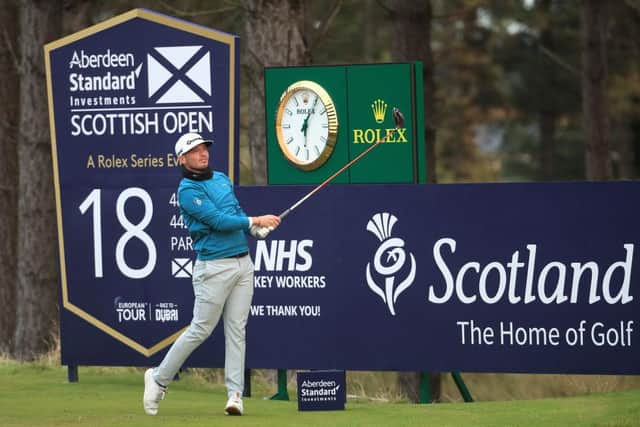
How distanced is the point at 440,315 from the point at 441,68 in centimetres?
3583

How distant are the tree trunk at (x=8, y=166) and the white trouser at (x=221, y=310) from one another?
1085 cm

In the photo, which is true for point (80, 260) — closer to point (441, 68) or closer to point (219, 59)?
point (219, 59)

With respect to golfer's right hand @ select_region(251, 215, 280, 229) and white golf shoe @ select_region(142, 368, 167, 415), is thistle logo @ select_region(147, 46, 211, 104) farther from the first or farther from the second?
white golf shoe @ select_region(142, 368, 167, 415)

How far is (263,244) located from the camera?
12.2 meters

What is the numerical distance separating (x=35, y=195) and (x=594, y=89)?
10.0 metres

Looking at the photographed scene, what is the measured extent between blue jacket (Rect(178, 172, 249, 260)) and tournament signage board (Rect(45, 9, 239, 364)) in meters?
2.20

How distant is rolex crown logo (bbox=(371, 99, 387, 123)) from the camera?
40.7 feet

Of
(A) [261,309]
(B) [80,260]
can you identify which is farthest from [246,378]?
(B) [80,260]

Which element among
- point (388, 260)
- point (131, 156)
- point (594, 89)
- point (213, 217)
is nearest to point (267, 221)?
point (213, 217)

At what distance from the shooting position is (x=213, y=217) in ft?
32.6

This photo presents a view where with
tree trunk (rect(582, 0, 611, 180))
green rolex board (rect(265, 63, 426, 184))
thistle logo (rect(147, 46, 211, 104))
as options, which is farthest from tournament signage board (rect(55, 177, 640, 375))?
tree trunk (rect(582, 0, 611, 180))

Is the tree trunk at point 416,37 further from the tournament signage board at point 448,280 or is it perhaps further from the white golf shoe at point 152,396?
the white golf shoe at point 152,396

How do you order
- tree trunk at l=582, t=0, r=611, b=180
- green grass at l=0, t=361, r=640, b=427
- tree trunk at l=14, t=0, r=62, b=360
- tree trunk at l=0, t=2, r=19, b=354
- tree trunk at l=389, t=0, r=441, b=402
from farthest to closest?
1. tree trunk at l=582, t=0, r=611, b=180
2. tree trunk at l=0, t=2, r=19, b=354
3. tree trunk at l=389, t=0, r=441, b=402
4. tree trunk at l=14, t=0, r=62, b=360
5. green grass at l=0, t=361, r=640, b=427

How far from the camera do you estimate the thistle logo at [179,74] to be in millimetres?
12344
